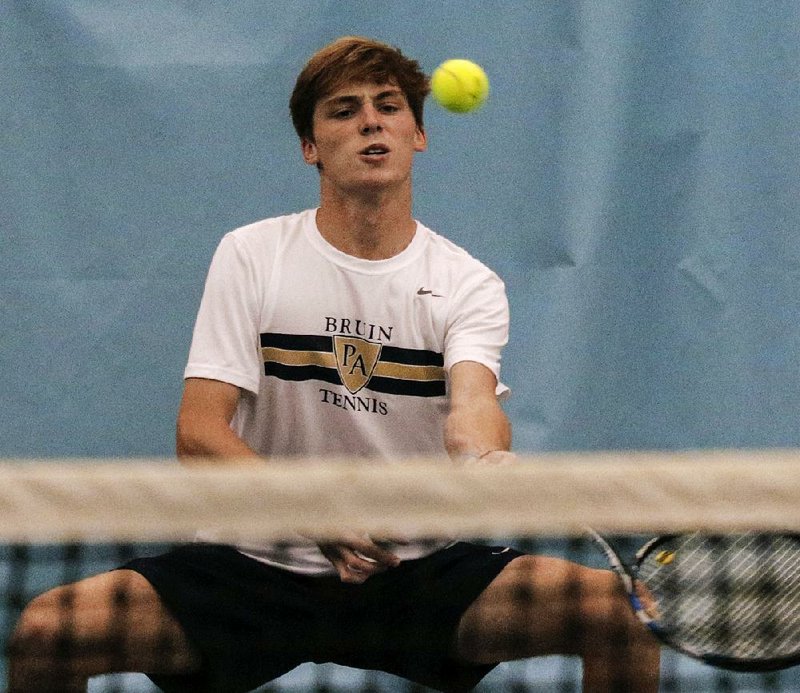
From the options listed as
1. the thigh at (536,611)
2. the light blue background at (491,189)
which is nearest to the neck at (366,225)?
the thigh at (536,611)

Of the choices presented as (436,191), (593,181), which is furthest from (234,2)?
(593,181)

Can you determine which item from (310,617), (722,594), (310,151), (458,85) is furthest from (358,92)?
(722,594)

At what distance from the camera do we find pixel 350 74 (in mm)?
2176

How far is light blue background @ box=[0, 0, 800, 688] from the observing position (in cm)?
272

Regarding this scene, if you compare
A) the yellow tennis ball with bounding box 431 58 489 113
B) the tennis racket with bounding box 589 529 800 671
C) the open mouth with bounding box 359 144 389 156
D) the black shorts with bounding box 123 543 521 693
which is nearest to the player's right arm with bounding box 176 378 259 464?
the black shorts with bounding box 123 543 521 693

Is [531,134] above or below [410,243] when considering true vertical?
above

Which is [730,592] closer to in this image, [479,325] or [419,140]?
[479,325]

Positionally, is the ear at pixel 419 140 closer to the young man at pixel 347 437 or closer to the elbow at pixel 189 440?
the young man at pixel 347 437

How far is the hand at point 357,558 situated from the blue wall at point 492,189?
0.90 meters

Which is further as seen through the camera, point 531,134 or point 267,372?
point 531,134

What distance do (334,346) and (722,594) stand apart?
0.61 metres

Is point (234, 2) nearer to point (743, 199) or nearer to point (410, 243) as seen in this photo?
point (410, 243)

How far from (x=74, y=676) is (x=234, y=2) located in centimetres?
137

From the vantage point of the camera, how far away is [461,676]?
193cm
